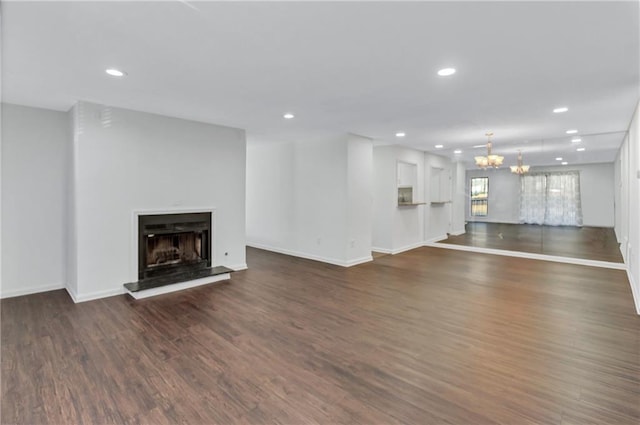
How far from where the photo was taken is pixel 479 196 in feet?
26.6

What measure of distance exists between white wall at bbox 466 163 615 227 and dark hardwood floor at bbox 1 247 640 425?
3.08m

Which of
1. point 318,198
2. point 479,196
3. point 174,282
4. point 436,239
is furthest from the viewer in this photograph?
point 436,239

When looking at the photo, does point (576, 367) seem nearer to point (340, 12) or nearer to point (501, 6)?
point (501, 6)

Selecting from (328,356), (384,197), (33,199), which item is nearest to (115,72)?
(33,199)

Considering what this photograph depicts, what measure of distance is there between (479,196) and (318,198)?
434 cm

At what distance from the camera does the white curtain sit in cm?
730

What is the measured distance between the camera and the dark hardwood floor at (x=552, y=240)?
6758 mm

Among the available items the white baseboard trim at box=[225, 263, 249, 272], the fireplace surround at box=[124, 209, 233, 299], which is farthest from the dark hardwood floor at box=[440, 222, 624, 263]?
the fireplace surround at box=[124, 209, 233, 299]

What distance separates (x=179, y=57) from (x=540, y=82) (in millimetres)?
3485

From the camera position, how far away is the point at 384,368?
2.59 meters

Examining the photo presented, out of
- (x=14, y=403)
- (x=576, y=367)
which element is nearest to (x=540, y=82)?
(x=576, y=367)

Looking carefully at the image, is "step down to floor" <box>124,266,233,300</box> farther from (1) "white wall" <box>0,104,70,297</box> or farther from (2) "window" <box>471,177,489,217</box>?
(2) "window" <box>471,177,489,217</box>

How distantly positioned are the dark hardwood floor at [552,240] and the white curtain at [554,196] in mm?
230

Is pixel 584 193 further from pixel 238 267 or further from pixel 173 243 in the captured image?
pixel 173 243
